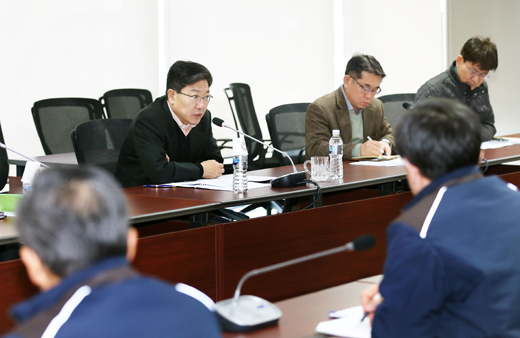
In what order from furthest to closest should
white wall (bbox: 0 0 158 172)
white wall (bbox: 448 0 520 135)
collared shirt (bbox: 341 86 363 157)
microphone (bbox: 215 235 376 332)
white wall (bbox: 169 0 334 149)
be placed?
white wall (bbox: 448 0 520 135) < white wall (bbox: 169 0 334 149) < white wall (bbox: 0 0 158 172) < collared shirt (bbox: 341 86 363 157) < microphone (bbox: 215 235 376 332)

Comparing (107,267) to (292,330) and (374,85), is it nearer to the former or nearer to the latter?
(292,330)

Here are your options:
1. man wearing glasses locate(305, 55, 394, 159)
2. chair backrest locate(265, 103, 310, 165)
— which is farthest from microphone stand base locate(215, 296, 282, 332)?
chair backrest locate(265, 103, 310, 165)

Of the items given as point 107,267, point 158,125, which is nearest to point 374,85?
point 158,125

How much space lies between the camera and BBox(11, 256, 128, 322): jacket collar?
699mm

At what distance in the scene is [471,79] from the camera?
3.85 meters

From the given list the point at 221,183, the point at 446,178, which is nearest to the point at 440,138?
the point at 446,178

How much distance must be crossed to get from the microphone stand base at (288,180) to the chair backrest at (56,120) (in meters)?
2.28

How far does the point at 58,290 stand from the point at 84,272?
0.04 metres

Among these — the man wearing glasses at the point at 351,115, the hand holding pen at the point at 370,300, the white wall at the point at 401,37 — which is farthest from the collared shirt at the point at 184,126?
the white wall at the point at 401,37

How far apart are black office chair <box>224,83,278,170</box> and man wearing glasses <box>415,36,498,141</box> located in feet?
4.07

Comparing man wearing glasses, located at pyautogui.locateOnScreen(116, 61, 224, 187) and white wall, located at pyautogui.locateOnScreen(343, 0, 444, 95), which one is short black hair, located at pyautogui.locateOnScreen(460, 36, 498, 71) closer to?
man wearing glasses, located at pyautogui.locateOnScreen(116, 61, 224, 187)

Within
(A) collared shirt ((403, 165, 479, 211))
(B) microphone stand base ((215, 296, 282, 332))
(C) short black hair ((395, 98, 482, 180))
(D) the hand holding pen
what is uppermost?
(C) short black hair ((395, 98, 482, 180))

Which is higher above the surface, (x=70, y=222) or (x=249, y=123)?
(x=249, y=123)

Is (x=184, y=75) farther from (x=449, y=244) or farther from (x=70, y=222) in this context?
(x=70, y=222)
